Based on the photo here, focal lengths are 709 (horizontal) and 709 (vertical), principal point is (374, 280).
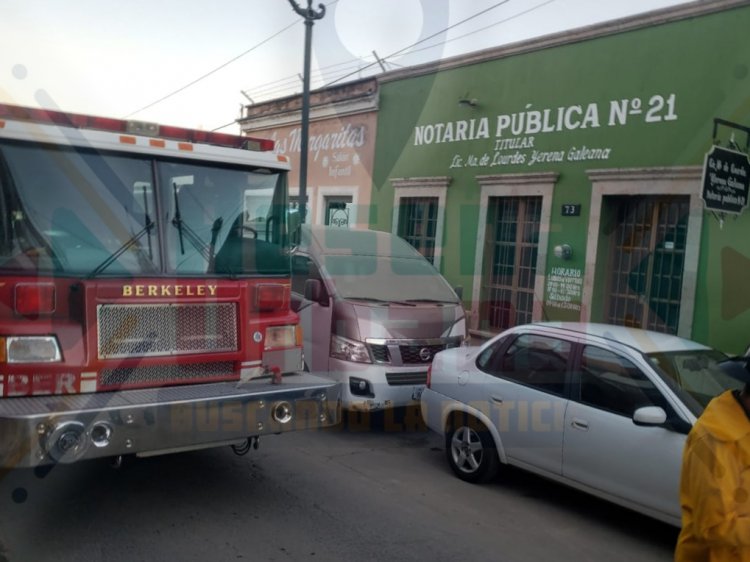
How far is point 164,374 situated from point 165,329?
0.30 m

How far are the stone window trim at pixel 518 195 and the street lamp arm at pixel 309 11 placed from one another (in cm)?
442

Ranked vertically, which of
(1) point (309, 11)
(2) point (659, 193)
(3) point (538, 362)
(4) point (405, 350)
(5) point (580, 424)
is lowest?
(5) point (580, 424)

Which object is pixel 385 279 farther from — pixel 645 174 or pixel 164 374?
pixel 645 174

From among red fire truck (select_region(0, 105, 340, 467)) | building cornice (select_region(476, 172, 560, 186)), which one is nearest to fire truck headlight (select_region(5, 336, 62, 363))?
red fire truck (select_region(0, 105, 340, 467))

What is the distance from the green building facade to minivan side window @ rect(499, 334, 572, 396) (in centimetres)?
394

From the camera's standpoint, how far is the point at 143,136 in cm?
497

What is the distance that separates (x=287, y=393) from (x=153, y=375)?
2.98 feet

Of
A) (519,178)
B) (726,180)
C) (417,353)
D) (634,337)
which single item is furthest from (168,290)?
(519,178)

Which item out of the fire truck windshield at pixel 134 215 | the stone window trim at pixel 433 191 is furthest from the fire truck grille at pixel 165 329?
the stone window trim at pixel 433 191

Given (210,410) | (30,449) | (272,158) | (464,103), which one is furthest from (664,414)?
(464,103)

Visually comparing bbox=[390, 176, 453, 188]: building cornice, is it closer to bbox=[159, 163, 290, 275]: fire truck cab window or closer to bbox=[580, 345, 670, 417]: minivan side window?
bbox=[159, 163, 290, 275]: fire truck cab window

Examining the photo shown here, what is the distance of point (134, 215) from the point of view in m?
4.88

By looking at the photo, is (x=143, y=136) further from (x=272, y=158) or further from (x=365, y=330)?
(x=365, y=330)

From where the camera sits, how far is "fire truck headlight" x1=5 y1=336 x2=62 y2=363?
4191 millimetres
